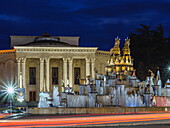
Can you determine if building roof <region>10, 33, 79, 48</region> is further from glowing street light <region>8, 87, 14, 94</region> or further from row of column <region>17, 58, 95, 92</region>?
glowing street light <region>8, 87, 14, 94</region>

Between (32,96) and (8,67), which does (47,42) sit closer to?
(8,67)

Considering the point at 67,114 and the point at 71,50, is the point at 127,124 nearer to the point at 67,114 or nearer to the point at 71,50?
the point at 67,114

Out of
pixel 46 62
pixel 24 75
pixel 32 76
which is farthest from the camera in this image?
pixel 32 76

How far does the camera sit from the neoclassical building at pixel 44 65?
60.1 meters

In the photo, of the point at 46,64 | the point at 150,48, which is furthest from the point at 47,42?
the point at 150,48

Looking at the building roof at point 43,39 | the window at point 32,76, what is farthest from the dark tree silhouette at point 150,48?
the window at point 32,76

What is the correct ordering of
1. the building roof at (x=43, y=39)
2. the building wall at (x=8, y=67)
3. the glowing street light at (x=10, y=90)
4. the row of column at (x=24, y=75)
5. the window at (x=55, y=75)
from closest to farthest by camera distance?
the glowing street light at (x=10, y=90)
the row of column at (x=24, y=75)
the building roof at (x=43, y=39)
the window at (x=55, y=75)
the building wall at (x=8, y=67)

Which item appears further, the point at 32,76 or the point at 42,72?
the point at 32,76

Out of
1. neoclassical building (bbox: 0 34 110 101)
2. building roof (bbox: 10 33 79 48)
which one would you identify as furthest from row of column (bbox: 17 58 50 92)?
building roof (bbox: 10 33 79 48)

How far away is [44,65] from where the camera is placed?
61250mm

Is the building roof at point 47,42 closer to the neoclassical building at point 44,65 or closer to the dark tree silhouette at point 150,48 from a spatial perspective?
the neoclassical building at point 44,65

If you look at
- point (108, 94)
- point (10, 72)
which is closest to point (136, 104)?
point (108, 94)

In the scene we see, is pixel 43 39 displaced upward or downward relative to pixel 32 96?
upward

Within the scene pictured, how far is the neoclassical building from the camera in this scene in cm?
6010
